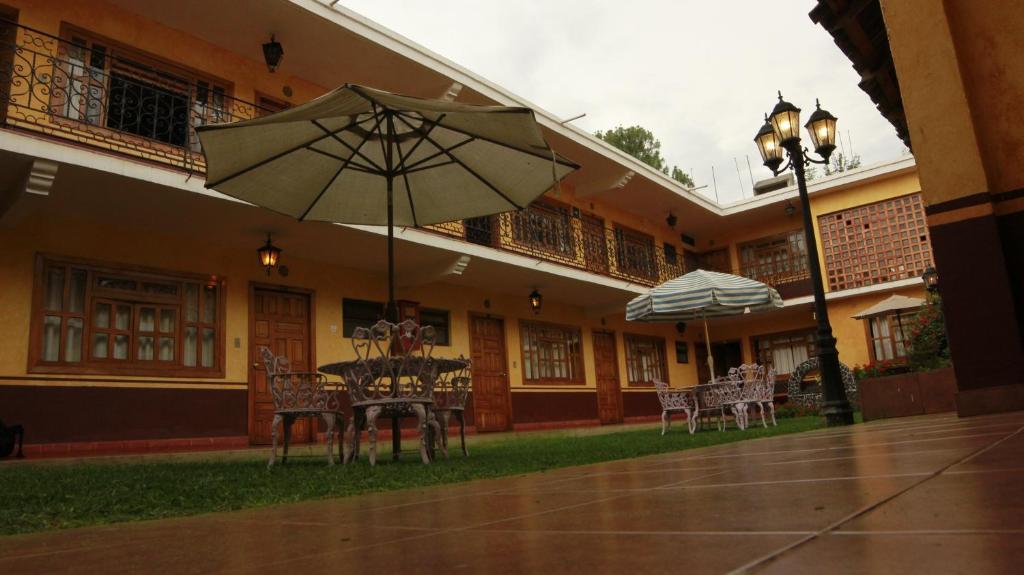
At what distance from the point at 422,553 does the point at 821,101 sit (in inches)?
311

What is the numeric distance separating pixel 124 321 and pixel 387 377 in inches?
199

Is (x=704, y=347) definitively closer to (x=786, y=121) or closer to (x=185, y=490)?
(x=786, y=121)

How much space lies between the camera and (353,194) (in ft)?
20.4

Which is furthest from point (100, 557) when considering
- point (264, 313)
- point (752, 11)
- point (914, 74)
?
point (752, 11)

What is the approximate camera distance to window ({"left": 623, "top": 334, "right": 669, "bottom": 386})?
17578 millimetres

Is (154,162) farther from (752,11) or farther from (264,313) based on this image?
(752,11)

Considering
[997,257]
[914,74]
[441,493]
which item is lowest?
[441,493]

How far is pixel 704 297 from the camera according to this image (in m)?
8.88

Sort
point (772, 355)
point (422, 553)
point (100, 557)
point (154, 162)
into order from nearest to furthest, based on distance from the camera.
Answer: point (422, 553) → point (100, 557) → point (154, 162) → point (772, 355)

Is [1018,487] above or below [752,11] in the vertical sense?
below

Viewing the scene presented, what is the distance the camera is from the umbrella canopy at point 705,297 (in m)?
8.89

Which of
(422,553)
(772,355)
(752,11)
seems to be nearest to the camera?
(422,553)

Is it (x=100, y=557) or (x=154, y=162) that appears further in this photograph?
(x=154, y=162)

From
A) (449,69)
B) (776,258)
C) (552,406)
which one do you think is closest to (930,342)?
(552,406)
